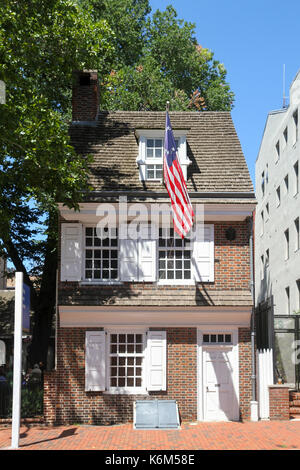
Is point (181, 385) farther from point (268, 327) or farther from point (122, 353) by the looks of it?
point (268, 327)

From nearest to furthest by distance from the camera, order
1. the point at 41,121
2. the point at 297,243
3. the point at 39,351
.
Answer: the point at 41,121 → the point at 39,351 → the point at 297,243

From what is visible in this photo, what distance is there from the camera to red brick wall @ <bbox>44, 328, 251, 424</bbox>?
62.7 ft

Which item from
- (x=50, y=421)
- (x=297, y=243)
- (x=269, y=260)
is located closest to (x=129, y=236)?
(x=50, y=421)

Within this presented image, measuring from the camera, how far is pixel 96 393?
63.1 ft

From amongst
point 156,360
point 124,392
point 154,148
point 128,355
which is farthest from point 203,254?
point 124,392

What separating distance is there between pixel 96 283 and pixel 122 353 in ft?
7.41

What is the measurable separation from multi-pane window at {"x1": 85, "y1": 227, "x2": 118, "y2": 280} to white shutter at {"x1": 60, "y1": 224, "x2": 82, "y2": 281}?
Answer: 0.32 meters

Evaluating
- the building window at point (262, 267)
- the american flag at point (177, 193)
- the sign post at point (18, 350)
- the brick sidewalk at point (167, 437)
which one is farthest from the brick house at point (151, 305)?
the building window at point (262, 267)

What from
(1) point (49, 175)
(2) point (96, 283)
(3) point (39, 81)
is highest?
(3) point (39, 81)

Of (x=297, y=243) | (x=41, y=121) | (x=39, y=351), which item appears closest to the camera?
(x=41, y=121)

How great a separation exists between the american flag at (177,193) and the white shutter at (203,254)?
6.00 ft

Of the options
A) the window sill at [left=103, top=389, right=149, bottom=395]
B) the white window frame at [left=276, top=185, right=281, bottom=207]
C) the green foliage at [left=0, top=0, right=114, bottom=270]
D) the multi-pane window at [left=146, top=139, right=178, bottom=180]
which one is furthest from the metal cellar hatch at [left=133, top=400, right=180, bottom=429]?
the white window frame at [left=276, top=185, right=281, bottom=207]

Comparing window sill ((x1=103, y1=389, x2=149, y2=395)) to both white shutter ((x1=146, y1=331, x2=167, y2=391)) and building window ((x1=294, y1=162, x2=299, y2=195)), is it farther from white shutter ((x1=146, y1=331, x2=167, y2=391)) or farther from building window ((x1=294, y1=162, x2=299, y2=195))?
building window ((x1=294, y1=162, x2=299, y2=195))

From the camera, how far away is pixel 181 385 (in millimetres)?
19359
